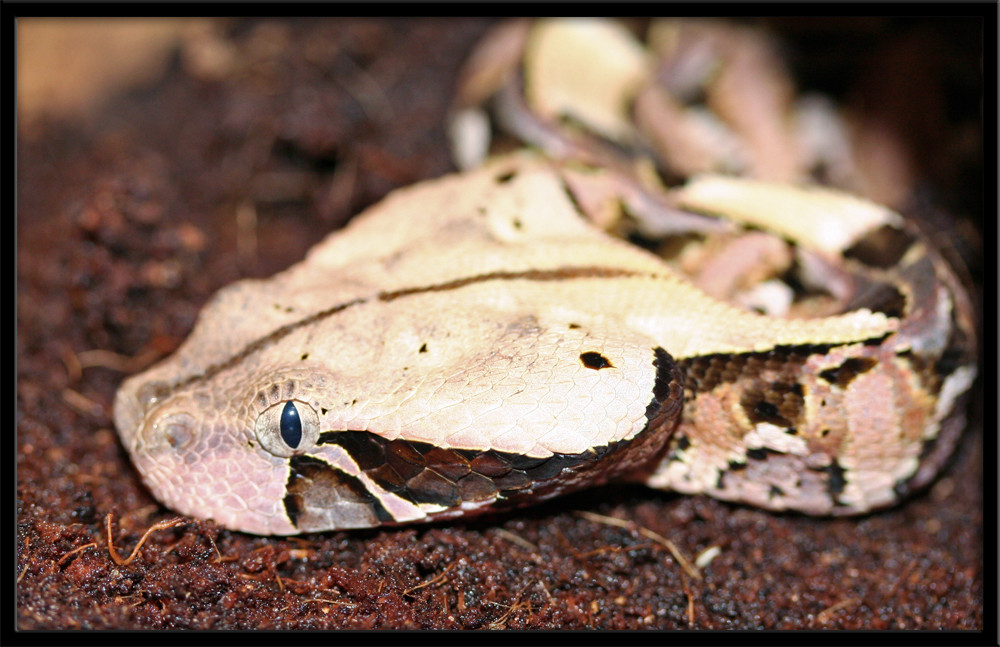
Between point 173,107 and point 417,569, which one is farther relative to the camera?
point 173,107

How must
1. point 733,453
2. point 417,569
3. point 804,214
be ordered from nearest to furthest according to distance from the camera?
point 417,569
point 733,453
point 804,214

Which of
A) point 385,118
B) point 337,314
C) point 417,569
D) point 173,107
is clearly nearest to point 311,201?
point 385,118

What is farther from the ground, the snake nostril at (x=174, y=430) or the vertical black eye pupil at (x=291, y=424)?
the vertical black eye pupil at (x=291, y=424)

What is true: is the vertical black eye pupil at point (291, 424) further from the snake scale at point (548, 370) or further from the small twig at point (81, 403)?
the small twig at point (81, 403)

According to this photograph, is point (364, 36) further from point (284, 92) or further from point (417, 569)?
point (417, 569)

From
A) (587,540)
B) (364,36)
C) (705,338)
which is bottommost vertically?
(587,540)

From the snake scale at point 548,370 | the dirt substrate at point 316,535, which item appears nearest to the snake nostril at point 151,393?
the snake scale at point 548,370

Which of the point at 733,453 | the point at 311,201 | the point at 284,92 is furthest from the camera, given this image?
the point at 284,92

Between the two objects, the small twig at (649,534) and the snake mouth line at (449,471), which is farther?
the small twig at (649,534)
